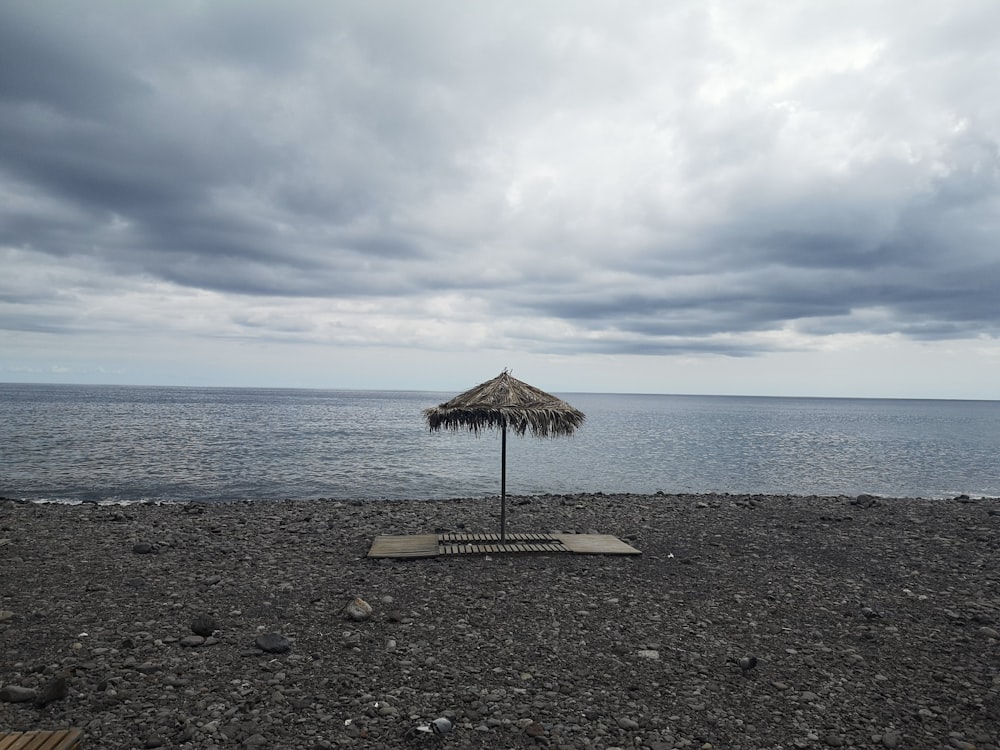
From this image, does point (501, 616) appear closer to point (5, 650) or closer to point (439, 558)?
point (439, 558)

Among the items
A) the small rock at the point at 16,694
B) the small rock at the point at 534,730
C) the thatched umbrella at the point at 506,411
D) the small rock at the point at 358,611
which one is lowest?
the small rock at the point at 534,730

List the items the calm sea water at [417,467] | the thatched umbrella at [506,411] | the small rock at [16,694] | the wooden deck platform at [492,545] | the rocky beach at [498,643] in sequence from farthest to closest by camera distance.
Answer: the calm sea water at [417,467] → the wooden deck platform at [492,545] → the thatched umbrella at [506,411] → the small rock at [16,694] → the rocky beach at [498,643]

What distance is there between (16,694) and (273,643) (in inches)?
98.0

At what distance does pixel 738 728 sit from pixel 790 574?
6270 millimetres

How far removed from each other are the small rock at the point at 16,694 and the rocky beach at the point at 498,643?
0.05m

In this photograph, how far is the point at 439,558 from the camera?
11.8m

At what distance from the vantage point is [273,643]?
293 inches

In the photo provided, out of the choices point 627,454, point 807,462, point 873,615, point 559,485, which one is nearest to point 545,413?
point 873,615

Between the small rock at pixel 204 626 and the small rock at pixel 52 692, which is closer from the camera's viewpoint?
the small rock at pixel 52 692

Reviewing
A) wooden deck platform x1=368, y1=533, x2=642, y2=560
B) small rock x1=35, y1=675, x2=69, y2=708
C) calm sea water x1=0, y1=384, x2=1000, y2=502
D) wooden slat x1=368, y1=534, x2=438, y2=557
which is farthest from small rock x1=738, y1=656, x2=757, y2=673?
calm sea water x1=0, y1=384, x2=1000, y2=502

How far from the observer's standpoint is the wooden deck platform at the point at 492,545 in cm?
1206

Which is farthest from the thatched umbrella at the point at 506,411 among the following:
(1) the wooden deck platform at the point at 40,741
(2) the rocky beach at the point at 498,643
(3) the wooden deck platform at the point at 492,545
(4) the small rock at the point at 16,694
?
(1) the wooden deck platform at the point at 40,741

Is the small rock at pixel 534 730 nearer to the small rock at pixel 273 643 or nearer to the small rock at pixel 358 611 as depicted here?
the small rock at pixel 273 643

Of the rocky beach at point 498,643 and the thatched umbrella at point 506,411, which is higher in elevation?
the thatched umbrella at point 506,411
